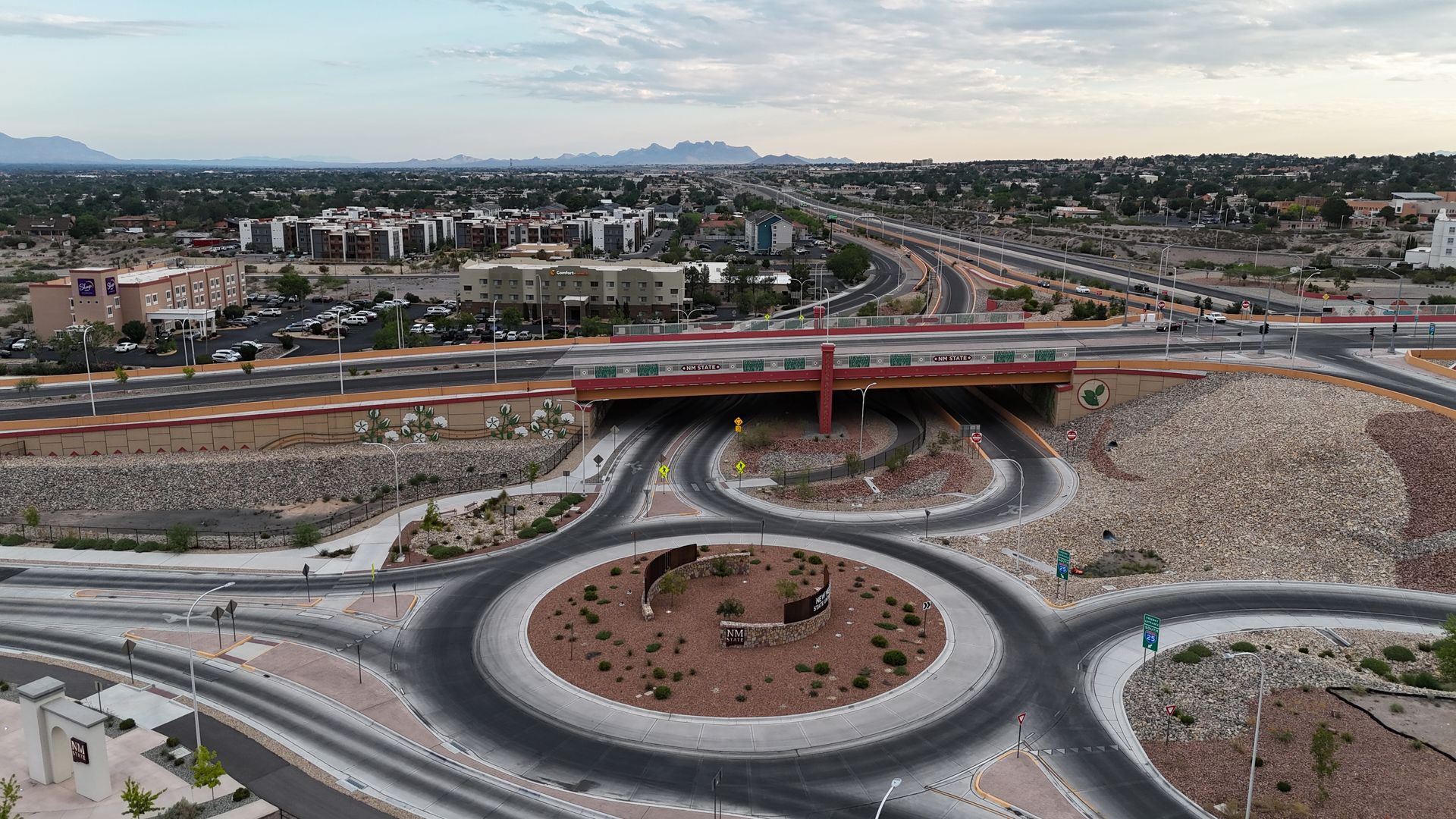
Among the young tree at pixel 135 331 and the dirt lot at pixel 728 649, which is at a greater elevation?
the young tree at pixel 135 331

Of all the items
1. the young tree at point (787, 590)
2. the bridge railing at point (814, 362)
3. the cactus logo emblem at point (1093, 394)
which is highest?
the bridge railing at point (814, 362)

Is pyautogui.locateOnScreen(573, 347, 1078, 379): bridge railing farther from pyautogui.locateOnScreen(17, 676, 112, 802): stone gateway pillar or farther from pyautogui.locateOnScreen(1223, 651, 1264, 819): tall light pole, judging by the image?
pyautogui.locateOnScreen(17, 676, 112, 802): stone gateway pillar

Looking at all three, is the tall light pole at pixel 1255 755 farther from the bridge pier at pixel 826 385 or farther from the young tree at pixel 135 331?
the young tree at pixel 135 331

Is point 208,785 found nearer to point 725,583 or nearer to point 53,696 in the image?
point 53,696

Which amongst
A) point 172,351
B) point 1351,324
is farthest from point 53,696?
point 1351,324

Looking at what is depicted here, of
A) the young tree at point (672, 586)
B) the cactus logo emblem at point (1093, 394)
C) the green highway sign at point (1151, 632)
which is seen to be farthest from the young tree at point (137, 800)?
the cactus logo emblem at point (1093, 394)

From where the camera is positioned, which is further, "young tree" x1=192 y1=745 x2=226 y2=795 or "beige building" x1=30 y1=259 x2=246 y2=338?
"beige building" x1=30 y1=259 x2=246 y2=338

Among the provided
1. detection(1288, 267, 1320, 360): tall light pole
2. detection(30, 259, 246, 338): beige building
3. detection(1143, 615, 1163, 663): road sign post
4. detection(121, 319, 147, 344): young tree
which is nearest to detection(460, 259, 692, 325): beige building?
Result: detection(30, 259, 246, 338): beige building

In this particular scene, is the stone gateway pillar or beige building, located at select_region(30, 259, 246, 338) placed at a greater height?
beige building, located at select_region(30, 259, 246, 338)
